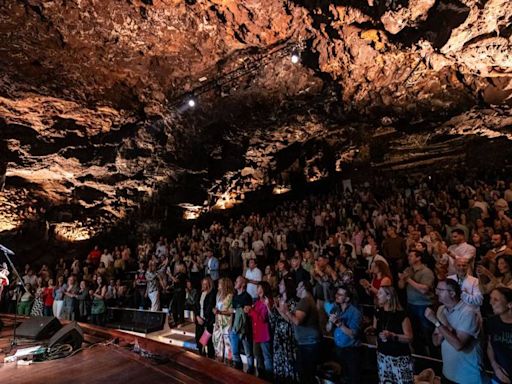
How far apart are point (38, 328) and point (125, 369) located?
1832mm

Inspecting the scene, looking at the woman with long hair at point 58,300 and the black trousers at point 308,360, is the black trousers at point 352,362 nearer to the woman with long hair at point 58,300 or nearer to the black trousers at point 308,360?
the black trousers at point 308,360

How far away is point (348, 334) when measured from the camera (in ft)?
11.1

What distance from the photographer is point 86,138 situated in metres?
11.2

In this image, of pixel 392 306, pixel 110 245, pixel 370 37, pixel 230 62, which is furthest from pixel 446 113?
pixel 110 245

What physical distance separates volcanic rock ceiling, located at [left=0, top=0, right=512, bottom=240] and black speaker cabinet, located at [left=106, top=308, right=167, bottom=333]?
5.94 m

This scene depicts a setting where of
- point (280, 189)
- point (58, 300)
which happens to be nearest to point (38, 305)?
point (58, 300)

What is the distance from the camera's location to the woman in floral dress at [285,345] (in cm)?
400

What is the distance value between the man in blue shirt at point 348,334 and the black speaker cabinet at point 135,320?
15.8ft

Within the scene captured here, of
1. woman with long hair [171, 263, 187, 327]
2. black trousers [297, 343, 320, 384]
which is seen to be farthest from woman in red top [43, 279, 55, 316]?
black trousers [297, 343, 320, 384]

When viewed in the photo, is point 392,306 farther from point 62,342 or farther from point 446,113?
point 446,113

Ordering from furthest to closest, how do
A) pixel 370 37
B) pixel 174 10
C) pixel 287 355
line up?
pixel 370 37
pixel 174 10
pixel 287 355

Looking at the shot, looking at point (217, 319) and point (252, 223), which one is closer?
point (217, 319)

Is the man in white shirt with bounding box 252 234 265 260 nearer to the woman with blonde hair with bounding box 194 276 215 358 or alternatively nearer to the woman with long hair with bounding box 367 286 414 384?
the woman with blonde hair with bounding box 194 276 215 358

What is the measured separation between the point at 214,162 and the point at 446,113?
8966mm
